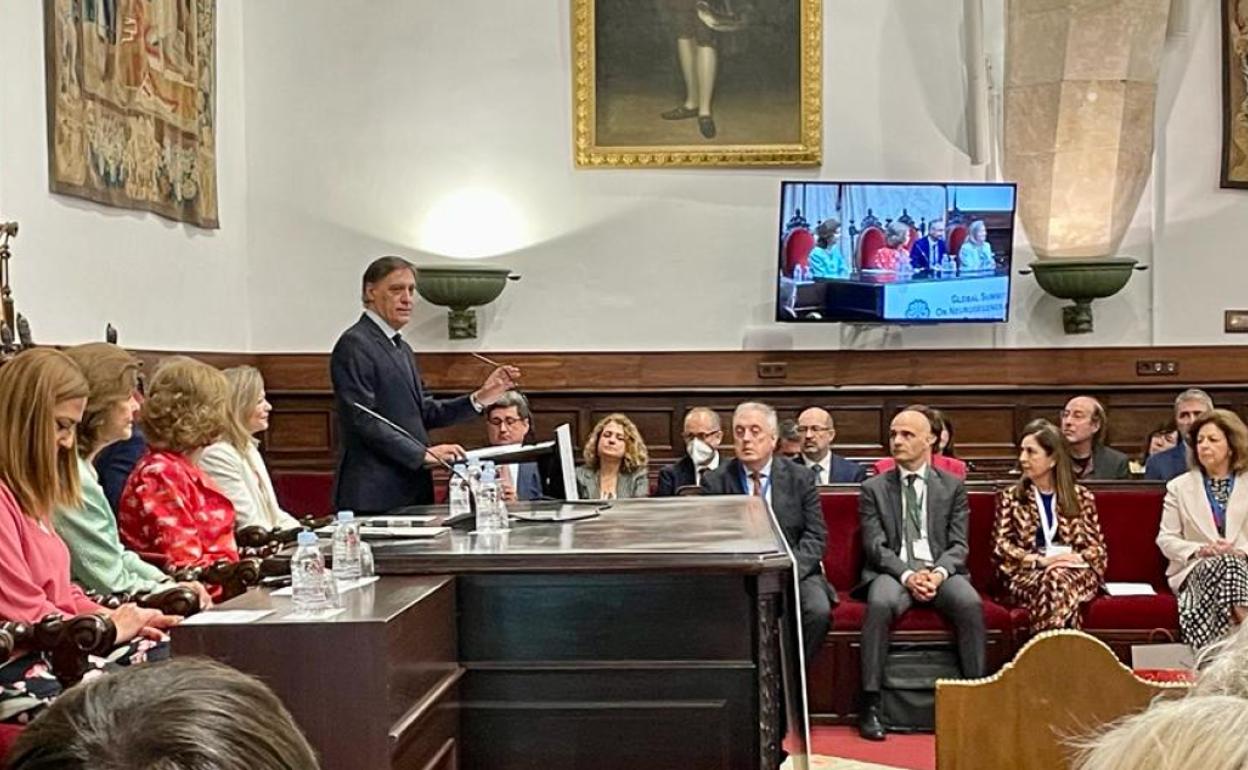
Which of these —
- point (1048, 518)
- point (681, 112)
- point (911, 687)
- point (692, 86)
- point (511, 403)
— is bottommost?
point (911, 687)

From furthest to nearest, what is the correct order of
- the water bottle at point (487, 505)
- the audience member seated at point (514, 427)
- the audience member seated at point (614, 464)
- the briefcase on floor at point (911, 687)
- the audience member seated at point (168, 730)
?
the audience member seated at point (614, 464) < the audience member seated at point (514, 427) < the briefcase on floor at point (911, 687) < the water bottle at point (487, 505) < the audience member seated at point (168, 730)

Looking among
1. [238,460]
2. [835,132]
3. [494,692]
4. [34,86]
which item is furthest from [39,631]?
[835,132]

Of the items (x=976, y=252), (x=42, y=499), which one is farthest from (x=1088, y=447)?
(x=42, y=499)

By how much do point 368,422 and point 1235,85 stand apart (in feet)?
20.3

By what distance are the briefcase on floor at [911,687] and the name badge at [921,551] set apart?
17.4 inches

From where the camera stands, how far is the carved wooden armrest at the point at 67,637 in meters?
2.91

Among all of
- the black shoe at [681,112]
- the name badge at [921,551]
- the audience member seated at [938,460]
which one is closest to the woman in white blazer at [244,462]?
the name badge at [921,551]

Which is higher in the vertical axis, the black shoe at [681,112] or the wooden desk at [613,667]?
the black shoe at [681,112]

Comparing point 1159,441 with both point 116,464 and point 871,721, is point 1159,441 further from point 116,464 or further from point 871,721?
point 116,464

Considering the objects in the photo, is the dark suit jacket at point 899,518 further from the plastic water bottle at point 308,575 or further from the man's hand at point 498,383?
the plastic water bottle at point 308,575

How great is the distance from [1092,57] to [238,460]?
5459 mm

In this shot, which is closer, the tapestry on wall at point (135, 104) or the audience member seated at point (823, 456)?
the tapestry on wall at point (135, 104)

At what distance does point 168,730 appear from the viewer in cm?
79

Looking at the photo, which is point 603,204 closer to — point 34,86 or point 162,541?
point 34,86
